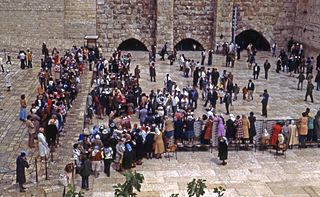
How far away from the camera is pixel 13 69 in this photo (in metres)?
24.7

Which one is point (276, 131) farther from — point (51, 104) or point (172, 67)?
point (172, 67)

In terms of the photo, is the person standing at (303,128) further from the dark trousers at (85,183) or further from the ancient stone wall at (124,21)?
the ancient stone wall at (124,21)

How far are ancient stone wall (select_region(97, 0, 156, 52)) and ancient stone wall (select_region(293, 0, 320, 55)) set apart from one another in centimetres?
794

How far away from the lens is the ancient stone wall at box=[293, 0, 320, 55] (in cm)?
2833

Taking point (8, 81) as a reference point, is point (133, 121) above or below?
below

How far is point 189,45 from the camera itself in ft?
102

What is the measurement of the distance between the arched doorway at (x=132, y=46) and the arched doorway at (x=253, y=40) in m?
5.49

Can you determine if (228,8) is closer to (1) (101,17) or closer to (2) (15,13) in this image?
(1) (101,17)

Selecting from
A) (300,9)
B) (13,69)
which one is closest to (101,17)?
(13,69)

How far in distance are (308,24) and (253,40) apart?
362 cm

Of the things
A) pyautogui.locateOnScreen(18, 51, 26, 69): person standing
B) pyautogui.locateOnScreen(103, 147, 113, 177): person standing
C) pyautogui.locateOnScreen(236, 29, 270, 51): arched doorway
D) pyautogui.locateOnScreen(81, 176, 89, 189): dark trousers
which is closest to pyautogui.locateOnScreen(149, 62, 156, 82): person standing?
pyautogui.locateOnScreen(18, 51, 26, 69): person standing

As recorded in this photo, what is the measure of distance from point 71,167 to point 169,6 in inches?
722

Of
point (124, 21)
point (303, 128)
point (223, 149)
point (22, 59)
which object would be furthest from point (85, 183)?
point (124, 21)

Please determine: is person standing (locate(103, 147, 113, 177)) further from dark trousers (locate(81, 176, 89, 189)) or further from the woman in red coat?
the woman in red coat
